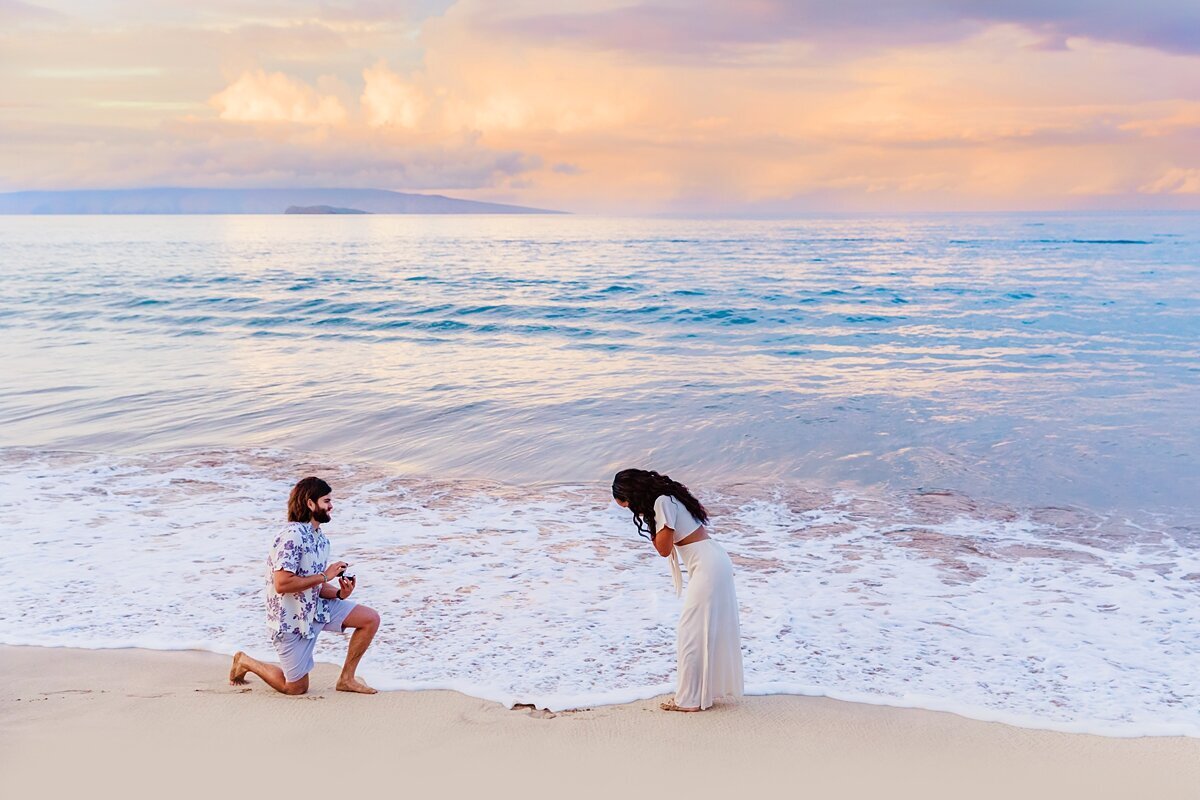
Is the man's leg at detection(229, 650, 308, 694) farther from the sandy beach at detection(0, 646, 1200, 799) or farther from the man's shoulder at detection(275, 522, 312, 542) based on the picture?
the man's shoulder at detection(275, 522, 312, 542)

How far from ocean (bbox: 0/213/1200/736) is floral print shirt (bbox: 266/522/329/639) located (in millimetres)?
694

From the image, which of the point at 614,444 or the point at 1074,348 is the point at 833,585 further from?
the point at 1074,348

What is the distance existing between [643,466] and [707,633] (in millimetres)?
7537

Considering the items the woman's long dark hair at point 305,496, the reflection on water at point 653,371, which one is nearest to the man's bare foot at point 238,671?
the woman's long dark hair at point 305,496

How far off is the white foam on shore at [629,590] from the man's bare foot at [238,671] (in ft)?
2.26

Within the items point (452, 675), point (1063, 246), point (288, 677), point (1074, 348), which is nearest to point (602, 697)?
point (452, 675)

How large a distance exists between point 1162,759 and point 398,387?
15.8 meters

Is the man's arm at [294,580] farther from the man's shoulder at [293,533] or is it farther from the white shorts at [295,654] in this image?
the white shorts at [295,654]

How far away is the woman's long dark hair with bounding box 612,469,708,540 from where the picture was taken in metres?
5.56

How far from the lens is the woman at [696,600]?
5.53 metres

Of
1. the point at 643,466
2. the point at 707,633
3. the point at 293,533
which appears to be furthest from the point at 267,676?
the point at 643,466

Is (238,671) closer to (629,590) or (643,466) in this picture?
(629,590)

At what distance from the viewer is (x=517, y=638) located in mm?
6883

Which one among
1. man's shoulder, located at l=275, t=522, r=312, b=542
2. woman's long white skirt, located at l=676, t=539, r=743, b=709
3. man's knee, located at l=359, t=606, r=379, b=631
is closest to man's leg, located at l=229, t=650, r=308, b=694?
man's knee, located at l=359, t=606, r=379, b=631
